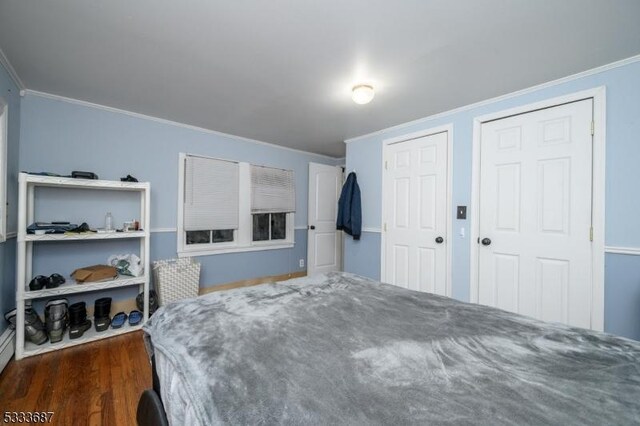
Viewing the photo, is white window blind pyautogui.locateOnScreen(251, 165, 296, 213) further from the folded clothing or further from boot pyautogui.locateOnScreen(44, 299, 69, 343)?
boot pyautogui.locateOnScreen(44, 299, 69, 343)

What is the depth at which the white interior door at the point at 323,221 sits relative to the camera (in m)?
4.27

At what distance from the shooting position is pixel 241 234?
12.3 feet

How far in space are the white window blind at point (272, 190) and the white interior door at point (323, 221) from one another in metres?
0.34

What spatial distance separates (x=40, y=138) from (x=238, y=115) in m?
1.80

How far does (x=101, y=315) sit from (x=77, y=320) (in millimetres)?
164

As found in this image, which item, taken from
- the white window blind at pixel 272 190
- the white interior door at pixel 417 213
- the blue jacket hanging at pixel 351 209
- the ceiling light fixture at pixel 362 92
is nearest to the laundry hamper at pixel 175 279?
the white window blind at pixel 272 190

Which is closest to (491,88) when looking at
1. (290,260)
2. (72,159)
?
(290,260)

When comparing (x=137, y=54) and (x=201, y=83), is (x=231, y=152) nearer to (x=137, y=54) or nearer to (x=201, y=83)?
(x=201, y=83)

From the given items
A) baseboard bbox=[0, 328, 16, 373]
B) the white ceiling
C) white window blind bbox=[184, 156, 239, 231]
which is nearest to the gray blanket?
the white ceiling

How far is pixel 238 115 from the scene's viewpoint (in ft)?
9.51

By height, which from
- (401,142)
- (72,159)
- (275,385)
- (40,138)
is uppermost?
(401,142)

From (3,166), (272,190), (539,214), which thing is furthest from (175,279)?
(539,214)

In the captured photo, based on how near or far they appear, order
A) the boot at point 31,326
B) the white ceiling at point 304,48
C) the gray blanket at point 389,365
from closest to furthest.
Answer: the gray blanket at point 389,365
the white ceiling at point 304,48
the boot at point 31,326

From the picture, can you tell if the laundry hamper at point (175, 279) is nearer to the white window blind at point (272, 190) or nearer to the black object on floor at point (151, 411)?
the white window blind at point (272, 190)
